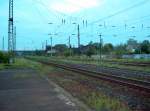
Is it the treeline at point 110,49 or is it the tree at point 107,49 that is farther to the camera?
the tree at point 107,49

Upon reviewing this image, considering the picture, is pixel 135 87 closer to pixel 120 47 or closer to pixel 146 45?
pixel 146 45

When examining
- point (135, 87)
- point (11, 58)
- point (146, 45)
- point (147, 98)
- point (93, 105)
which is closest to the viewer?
point (93, 105)

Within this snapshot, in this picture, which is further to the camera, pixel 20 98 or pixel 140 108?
pixel 20 98

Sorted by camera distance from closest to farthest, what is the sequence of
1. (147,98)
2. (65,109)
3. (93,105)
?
(65,109) → (93,105) → (147,98)

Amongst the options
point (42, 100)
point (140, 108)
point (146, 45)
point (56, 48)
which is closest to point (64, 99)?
point (42, 100)

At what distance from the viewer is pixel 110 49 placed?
14962 centimetres

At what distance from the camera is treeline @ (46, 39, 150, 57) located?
10625 cm

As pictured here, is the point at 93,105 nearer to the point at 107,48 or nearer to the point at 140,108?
the point at 140,108

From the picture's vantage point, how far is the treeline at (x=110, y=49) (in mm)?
106250

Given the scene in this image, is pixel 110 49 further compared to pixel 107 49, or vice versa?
pixel 110 49

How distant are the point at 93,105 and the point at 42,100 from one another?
2198 millimetres

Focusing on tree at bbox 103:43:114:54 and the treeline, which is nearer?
the treeline

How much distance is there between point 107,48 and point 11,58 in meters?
92.0

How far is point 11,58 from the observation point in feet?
191
